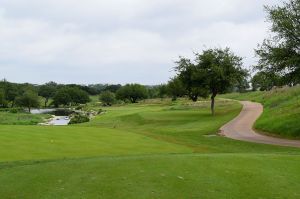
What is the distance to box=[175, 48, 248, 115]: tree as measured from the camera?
56.1 metres

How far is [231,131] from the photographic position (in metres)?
40.3

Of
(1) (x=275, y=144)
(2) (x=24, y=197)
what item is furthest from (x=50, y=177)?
(1) (x=275, y=144)

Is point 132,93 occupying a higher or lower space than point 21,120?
higher

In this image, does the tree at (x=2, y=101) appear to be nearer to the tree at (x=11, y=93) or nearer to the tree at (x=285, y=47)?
the tree at (x=11, y=93)

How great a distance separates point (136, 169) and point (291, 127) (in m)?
27.6

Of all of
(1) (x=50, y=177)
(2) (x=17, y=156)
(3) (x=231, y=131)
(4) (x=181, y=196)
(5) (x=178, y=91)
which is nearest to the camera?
(4) (x=181, y=196)

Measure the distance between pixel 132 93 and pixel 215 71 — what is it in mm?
113026

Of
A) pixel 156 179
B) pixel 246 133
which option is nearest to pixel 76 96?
pixel 246 133

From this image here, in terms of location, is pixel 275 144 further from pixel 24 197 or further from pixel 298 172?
pixel 24 197

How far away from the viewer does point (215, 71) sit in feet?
181

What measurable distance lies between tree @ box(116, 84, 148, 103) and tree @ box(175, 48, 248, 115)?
107977mm

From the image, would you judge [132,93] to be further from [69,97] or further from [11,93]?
[11,93]

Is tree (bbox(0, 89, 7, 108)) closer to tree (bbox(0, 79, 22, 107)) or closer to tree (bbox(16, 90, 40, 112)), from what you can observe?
tree (bbox(16, 90, 40, 112))

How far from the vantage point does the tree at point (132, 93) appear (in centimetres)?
16725
